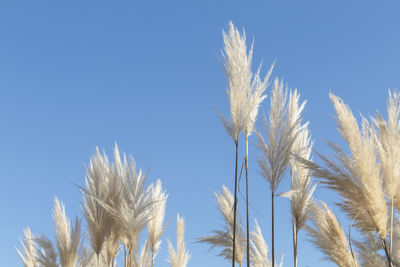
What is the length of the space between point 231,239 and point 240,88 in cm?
191

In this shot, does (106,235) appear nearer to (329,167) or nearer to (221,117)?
(221,117)

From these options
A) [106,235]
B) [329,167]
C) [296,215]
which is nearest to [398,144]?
[329,167]

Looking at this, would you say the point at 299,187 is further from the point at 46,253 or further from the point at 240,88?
the point at 46,253

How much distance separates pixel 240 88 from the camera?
2.96m

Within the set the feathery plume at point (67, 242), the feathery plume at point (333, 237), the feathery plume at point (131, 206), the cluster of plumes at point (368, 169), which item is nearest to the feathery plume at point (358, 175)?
the cluster of plumes at point (368, 169)

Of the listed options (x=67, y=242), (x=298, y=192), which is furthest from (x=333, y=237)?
(x=67, y=242)

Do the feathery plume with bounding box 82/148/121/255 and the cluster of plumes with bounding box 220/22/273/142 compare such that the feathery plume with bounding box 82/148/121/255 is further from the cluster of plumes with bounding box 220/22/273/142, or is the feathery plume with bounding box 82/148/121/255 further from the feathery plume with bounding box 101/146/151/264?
the cluster of plumes with bounding box 220/22/273/142

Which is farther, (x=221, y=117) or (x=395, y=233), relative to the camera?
(x=395, y=233)

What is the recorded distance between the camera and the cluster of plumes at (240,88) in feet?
9.69

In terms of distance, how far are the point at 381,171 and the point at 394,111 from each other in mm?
374

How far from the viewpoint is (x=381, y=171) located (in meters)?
2.52

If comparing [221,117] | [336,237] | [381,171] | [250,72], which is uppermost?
[250,72]

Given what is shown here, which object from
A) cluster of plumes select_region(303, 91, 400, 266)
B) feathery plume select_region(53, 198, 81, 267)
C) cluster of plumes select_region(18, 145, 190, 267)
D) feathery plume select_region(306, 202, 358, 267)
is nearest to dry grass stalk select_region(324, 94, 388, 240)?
cluster of plumes select_region(303, 91, 400, 266)

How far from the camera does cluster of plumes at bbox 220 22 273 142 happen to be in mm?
2953
